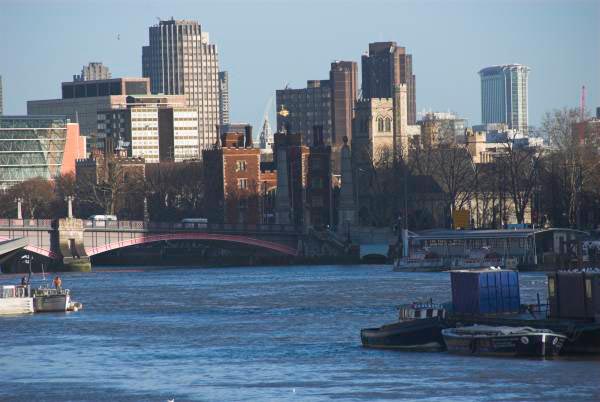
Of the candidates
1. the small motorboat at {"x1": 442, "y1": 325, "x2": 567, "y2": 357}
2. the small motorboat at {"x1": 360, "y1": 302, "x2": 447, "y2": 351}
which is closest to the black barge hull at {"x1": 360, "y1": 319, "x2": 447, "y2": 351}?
the small motorboat at {"x1": 360, "y1": 302, "x2": 447, "y2": 351}

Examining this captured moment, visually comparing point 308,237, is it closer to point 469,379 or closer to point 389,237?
point 389,237

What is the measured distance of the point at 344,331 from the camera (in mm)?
85000

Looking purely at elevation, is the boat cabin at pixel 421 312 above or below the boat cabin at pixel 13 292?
below

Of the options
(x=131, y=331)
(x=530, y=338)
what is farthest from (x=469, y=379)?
(x=131, y=331)

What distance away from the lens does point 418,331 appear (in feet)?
247

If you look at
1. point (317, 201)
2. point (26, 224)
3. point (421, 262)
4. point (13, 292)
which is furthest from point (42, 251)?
point (13, 292)

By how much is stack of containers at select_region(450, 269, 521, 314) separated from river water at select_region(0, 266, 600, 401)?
10.9 feet

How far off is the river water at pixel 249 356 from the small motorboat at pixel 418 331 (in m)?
1.07

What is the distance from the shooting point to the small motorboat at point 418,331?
247 feet

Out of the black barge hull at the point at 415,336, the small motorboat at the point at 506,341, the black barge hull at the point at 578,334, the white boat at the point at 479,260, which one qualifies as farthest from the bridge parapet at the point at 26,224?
the black barge hull at the point at 578,334

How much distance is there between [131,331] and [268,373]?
65.0ft

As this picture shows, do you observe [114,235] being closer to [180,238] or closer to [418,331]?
[180,238]

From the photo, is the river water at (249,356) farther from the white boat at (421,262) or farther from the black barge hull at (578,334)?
the white boat at (421,262)

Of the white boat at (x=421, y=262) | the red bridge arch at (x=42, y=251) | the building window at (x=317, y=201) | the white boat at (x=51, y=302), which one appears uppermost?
the building window at (x=317, y=201)
